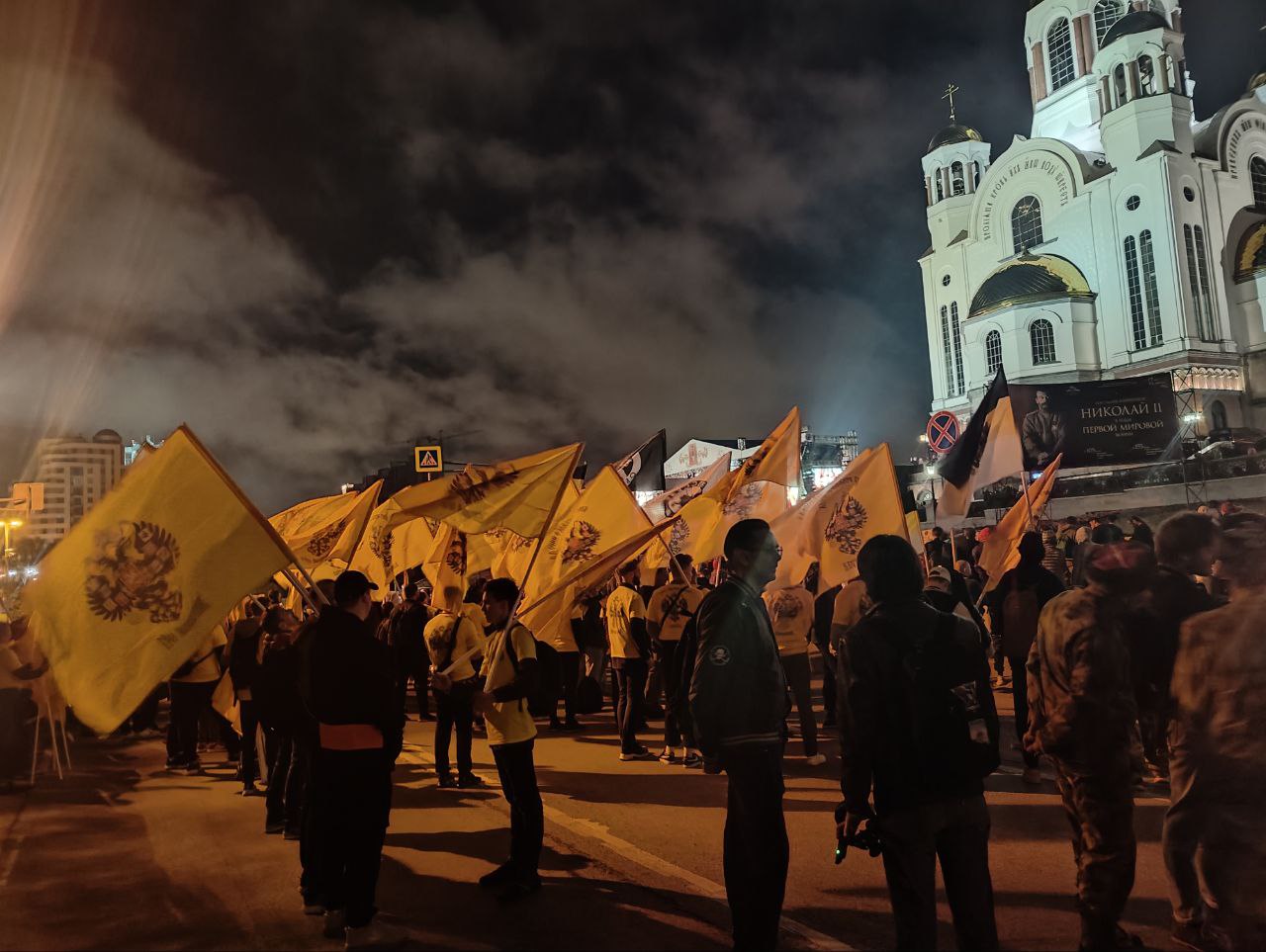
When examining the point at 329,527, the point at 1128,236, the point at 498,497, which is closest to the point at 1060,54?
the point at 1128,236

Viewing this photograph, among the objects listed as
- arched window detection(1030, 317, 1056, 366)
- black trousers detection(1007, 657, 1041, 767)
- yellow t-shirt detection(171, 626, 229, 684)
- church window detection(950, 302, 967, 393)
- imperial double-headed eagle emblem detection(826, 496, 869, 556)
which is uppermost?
church window detection(950, 302, 967, 393)

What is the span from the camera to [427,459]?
25688 mm

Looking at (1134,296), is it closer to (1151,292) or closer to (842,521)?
(1151,292)

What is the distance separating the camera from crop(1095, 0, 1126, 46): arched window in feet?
184

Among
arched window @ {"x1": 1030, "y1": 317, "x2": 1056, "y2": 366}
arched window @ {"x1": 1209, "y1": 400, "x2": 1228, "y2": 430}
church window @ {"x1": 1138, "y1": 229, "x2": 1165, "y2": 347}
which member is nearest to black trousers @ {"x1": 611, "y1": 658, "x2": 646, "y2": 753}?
arched window @ {"x1": 1209, "y1": 400, "x2": 1228, "y2": 430}

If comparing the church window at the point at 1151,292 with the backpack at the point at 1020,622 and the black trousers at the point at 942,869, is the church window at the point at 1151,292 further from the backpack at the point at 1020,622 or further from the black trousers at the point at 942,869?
the black trousers at the point at 942,869

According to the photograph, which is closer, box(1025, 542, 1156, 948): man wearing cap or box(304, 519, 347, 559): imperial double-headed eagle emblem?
A: box(1025, 542, 1156, 948): man wearing cap

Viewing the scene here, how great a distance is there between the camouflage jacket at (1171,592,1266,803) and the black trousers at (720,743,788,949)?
6.16ft

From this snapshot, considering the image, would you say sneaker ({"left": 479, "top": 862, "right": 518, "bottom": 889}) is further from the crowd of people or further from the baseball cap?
the baseball cap

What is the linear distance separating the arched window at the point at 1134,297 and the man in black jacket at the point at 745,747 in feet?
166

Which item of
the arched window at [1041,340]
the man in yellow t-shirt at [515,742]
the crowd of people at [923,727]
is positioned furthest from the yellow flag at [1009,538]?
the arched window at [1041,340]

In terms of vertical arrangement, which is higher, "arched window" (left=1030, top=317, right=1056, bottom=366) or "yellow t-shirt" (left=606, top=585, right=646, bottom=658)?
"arched window" (left=1030, top=317, right=1056, bottom=366)

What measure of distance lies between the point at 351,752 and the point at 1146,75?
5799 centimetres

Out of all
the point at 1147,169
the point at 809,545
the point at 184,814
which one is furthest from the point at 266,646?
the point at 1147,169
